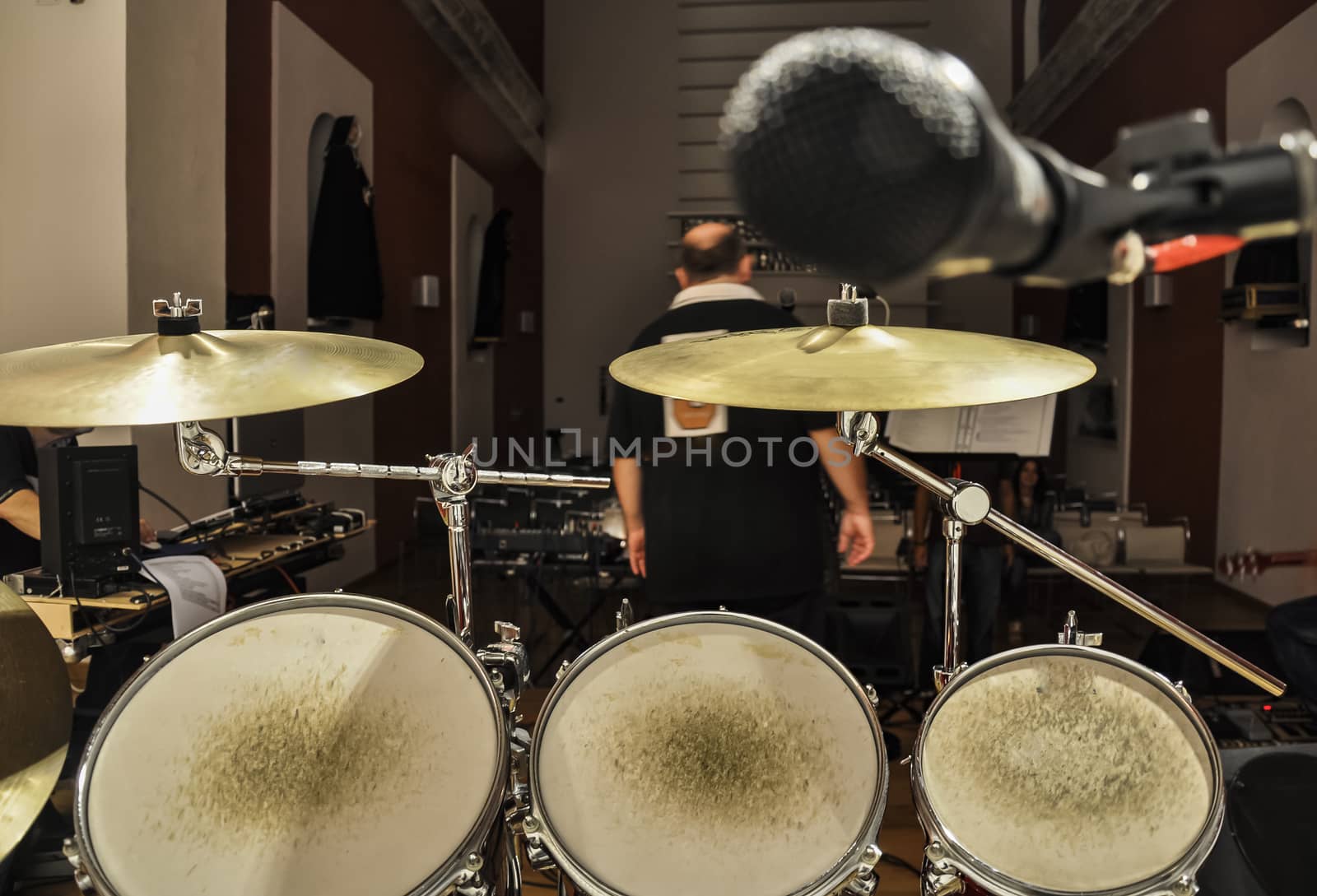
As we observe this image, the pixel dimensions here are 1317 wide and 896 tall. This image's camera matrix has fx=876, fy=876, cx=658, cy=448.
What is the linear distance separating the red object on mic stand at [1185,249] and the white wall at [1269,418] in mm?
4199

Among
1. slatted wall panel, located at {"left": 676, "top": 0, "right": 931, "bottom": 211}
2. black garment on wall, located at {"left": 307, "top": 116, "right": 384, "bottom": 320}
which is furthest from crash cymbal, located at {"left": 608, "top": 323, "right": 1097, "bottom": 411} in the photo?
slatted wall panel, located at {"left": 676, "top": 0, "right": 931, "bottom": 211}

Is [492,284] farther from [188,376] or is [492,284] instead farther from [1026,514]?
[188,376]

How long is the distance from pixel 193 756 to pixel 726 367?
0.87 metres

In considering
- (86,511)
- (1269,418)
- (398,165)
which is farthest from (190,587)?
(1269,418)

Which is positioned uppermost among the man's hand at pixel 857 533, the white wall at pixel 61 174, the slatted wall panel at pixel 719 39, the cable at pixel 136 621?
the slatted wall panel at pixel 719 39

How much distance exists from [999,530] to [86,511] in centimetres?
180

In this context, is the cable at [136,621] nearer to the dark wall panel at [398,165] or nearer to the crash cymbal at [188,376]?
the crash cymbal at [188,376]

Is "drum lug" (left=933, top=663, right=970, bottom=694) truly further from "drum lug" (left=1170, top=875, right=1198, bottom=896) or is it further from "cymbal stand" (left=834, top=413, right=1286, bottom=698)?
"drum lug" (left=1170, top=875, right=1198, bottom=896)

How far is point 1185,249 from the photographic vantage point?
365 millimetres

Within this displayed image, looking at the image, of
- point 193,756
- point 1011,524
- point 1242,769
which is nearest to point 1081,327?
point 1242,769

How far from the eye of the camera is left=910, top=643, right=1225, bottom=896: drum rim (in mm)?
1114

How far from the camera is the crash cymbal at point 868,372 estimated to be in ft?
3.79

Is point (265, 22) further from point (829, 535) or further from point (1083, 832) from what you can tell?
point (1083, 832)

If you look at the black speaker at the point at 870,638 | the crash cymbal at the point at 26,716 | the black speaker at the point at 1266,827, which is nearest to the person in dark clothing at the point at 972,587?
the black speaker at the point at 870,638
